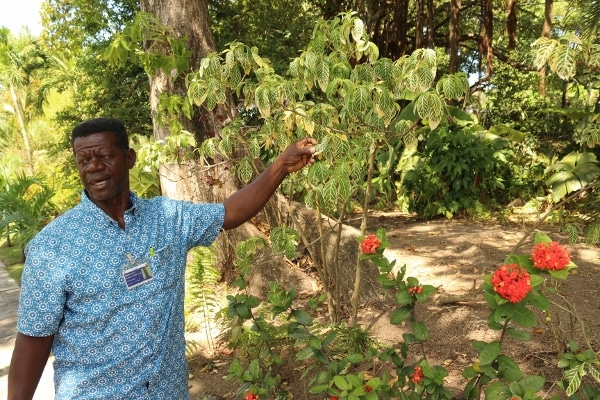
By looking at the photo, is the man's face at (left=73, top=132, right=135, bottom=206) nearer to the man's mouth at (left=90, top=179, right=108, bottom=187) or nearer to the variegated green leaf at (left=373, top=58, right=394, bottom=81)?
the man's mouth at (left=90, top=179, right=108, bottom=187)

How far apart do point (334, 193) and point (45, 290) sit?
128cm

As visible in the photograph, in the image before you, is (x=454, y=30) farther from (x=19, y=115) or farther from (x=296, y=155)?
(x=19, y=115)

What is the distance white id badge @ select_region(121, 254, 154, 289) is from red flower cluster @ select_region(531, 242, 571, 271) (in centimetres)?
127

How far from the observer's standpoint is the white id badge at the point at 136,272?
5.46 feet

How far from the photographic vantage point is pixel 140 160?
145 inches

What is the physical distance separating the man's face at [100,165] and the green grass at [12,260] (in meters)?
7.29

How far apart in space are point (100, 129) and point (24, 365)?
0.79 m

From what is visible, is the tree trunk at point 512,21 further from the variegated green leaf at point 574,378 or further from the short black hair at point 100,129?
the short black hair at point 100,129

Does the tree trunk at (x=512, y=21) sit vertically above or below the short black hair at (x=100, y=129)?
above

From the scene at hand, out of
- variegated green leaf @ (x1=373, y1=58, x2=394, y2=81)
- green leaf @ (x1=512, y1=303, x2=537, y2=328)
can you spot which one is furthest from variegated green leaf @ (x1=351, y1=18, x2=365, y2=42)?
green leaf @ (x1=512, y1=303, x2=537, y2=328)

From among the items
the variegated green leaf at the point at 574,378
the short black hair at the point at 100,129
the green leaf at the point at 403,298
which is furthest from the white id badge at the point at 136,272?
the variegated green leaf at the point at 574,378

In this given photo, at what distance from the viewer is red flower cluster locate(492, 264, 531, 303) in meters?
1.51

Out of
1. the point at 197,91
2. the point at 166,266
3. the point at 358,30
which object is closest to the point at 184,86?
the point at 197,91

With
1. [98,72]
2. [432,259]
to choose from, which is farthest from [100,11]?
[432,259]
